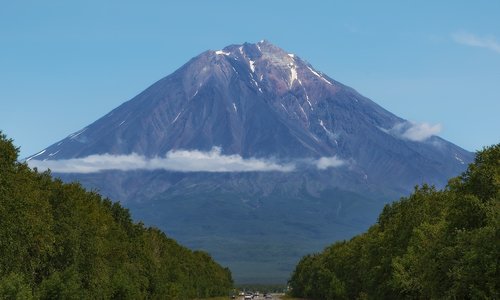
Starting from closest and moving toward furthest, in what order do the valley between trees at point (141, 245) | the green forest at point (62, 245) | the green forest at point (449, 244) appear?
1. the green forest at point (449, 244)
2. the valley between trees at point (141, 245)
3. the green forest at point (62, 245)

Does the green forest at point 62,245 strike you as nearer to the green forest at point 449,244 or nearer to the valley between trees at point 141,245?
the valley between trees at point 141,245

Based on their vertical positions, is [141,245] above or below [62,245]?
below

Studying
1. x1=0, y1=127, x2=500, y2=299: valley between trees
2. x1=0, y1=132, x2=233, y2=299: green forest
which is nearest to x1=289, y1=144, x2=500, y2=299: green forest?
x1=0, y1=127, x2=500, y2=299: valley between trees

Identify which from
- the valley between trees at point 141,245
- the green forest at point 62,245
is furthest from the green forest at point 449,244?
the green forest at point 62,245

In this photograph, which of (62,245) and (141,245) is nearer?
(62,245)

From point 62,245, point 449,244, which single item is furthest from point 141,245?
point 449,244

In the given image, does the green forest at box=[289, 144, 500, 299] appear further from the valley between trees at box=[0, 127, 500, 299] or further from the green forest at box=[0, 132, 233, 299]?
the green forest at box=[0, 132, 233, 299]

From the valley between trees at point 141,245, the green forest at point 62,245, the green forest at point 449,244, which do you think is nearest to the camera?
the green forest at point 449,244

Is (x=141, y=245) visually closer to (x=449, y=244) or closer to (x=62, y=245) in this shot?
(x=62, y=245)

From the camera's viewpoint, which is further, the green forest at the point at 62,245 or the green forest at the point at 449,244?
the green forest at the point at 62,245

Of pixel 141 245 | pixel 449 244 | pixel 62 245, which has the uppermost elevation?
pixel 449 244
